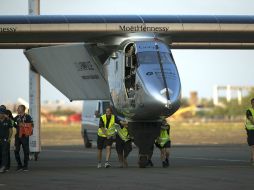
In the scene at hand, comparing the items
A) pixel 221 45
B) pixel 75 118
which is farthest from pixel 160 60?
pixel 75 118

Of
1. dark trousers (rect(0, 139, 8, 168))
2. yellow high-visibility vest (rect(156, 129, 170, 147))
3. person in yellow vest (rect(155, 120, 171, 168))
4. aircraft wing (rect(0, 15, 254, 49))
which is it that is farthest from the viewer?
aircraft wing (rect(0, 15, 254, 49))

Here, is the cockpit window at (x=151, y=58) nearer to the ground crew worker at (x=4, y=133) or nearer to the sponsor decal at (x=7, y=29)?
the ground crew worker at (x=4, y=133)

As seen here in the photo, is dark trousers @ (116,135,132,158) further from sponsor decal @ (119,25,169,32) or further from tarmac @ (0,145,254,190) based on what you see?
sponsor decal @ (119,25,169,32)

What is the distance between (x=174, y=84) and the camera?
24.2 m

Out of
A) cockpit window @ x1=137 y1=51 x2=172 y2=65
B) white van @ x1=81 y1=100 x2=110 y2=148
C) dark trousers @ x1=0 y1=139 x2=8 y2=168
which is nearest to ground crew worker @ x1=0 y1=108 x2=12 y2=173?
dark trousers @ x1=0 y1=139 x2=8 y2=168

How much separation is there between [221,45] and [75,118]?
501 feet

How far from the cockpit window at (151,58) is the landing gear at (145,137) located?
179 cm

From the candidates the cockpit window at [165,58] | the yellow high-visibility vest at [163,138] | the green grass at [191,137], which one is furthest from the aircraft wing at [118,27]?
the green grass at [191,137]

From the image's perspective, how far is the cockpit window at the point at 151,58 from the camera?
25219mm

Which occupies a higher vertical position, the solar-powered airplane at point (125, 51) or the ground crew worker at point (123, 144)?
the solar-powered airplane at point (125, 51)

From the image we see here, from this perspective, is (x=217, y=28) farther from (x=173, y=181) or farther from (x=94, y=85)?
(x=173, y=181)

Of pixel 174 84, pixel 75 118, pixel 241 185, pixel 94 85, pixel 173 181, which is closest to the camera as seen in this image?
pixel 241 185

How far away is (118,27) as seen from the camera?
91.2 ft

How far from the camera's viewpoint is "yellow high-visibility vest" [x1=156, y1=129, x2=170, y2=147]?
26.0 m
